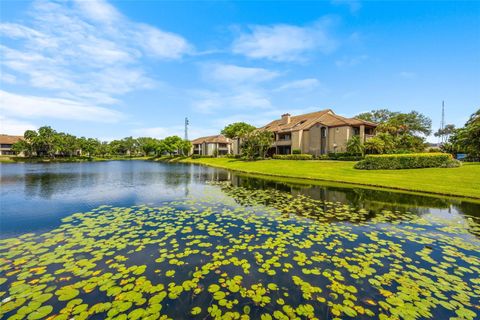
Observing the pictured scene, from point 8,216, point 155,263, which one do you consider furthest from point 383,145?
point 8,216

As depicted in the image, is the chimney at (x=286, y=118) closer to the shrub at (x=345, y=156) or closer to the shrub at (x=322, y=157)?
the shrub at (x=322, y=157)

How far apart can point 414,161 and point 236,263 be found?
29.8m

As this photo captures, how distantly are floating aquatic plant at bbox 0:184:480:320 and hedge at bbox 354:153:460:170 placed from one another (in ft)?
62.3

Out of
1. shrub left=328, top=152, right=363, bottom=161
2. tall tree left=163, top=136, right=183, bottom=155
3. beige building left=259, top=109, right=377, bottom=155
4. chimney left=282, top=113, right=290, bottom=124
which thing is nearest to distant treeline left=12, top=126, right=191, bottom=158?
tall tree left=163, top=136, right=183, bottom=155

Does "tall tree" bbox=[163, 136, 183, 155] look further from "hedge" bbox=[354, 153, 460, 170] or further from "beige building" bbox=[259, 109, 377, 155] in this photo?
"hedge" bbox=[354, 153, 460, 170]

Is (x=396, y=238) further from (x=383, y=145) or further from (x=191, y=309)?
(x=383, y=145)

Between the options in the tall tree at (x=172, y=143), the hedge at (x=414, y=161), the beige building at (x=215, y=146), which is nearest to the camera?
the hedge at (x=414, y=161)

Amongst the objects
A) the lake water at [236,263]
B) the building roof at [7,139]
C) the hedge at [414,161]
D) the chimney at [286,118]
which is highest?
the chimney at [286,118]

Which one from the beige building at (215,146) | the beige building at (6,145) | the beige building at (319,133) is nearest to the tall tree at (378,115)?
the beige building at (319,133)

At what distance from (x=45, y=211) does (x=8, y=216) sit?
136 centimetres

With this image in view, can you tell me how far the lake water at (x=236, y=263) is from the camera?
14.9 ft

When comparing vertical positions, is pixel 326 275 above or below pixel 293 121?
below

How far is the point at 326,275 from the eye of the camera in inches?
225

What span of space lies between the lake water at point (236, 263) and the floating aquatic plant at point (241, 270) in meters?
0.03
